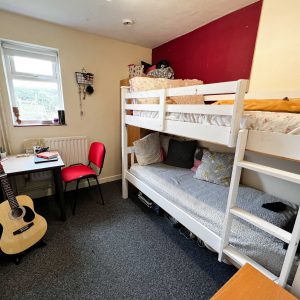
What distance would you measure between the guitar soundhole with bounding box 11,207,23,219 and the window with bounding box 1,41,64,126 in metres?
1.31

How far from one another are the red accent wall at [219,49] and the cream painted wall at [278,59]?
0.11 meters

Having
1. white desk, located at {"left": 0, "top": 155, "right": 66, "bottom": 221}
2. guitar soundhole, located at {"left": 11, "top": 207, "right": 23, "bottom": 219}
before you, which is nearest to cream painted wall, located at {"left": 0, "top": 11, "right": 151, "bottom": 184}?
white desk, located at {"left": 0, "top": 155, "right": 66, "bottom": 221}

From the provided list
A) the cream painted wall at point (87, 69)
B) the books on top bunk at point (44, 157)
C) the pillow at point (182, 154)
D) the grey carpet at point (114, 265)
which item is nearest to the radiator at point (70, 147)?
the cream painted wall at point (87, 69)

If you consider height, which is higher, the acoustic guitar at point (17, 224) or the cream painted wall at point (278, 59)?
the cream painted wall at point (278, 59)

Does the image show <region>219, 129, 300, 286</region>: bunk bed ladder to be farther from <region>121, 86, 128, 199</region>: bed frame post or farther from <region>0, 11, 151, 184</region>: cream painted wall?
<region>0, 11, 151, 184</region>: cream painted wall

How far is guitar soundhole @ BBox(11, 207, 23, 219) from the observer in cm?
159

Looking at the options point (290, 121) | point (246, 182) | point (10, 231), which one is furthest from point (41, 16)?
point (246, 182)

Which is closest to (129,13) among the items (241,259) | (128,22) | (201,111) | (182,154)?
(128,22)

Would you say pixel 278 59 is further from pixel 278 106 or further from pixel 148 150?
pixel 148 150

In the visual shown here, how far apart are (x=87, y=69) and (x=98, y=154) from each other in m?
1.34

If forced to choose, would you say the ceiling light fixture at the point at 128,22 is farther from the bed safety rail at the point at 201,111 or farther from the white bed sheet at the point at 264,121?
the white bed sheet at the point at 264,121

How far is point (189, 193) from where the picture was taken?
173 cm

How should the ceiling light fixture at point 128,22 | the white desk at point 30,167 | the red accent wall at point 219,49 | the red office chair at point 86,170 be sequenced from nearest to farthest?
the white desk at point 30,167 → the red accent wall at point 219,49 → the ceiling light fixture at point 128,22 → the red office chair at point 86,170

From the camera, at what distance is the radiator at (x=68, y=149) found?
8.32 feet
